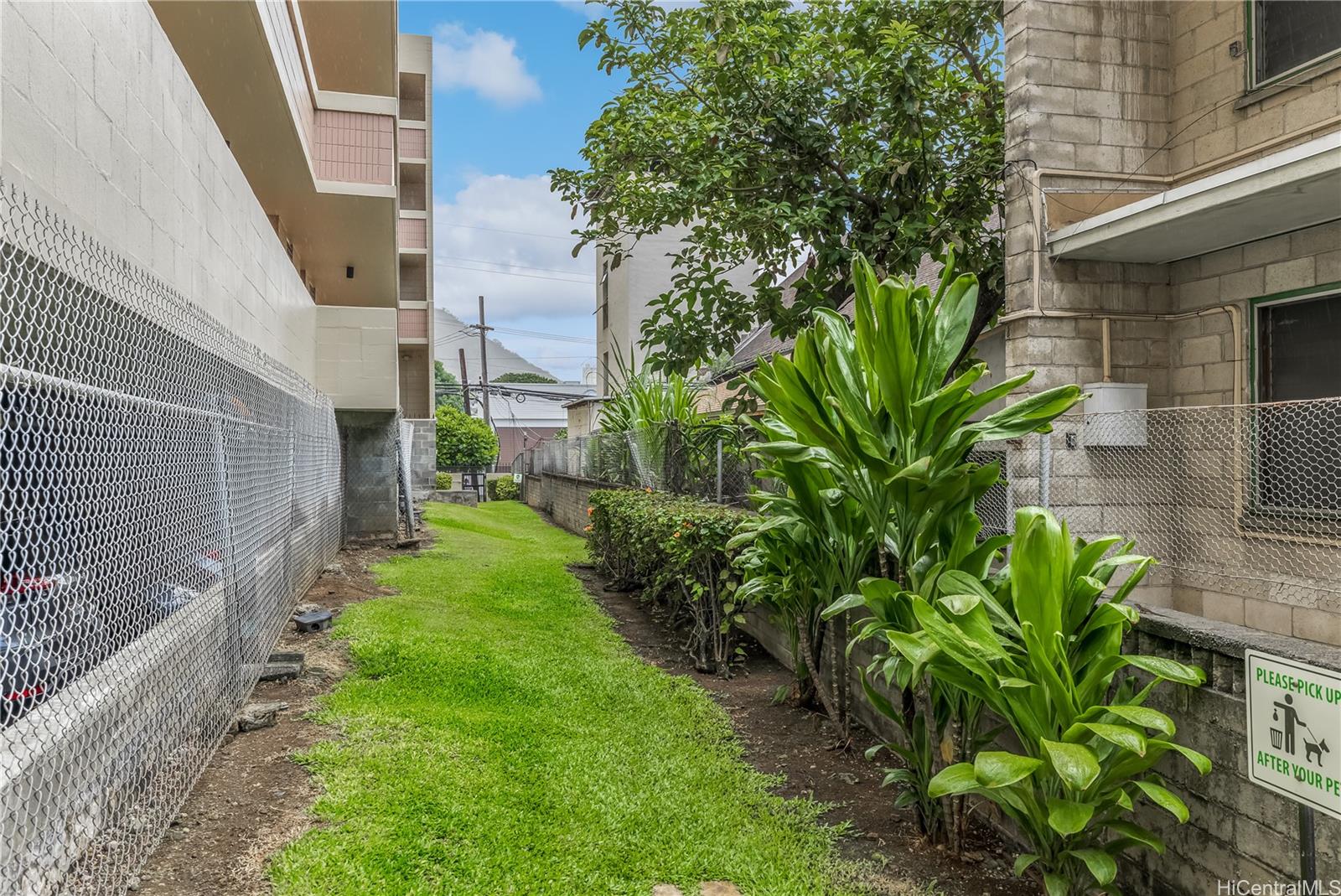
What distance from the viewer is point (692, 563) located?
21.3 ft

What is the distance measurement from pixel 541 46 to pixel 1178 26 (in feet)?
50.6

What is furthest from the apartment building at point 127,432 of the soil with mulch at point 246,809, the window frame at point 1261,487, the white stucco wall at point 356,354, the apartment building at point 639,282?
the apartment building at point 639,282

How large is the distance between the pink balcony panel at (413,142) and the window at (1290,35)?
2075 cm

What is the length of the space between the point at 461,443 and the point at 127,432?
94.0 feet

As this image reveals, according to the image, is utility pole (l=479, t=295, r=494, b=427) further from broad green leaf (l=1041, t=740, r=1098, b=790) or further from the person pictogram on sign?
the person pictogram on sign

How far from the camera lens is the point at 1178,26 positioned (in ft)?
21.2

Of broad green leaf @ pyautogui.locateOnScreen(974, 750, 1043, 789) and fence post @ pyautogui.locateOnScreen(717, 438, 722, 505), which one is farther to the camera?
fence post @ pyautogui.locateOnScreen(717, 438, 722, 505)

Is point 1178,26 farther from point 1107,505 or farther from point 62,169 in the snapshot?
point 62,169

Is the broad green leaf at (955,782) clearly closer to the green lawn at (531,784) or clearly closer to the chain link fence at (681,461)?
the green lawn at (531,784)

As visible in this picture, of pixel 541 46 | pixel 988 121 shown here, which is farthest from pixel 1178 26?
pixel 541 46

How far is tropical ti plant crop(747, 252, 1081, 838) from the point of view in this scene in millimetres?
3311

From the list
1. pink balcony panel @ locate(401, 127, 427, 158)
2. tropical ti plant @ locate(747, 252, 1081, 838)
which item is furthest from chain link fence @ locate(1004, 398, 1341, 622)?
pink balcony panel @ locate(401, 127, 427, 158)

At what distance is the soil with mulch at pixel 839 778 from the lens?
128 inches

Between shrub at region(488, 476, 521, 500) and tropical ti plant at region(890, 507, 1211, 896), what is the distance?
2685 centimetres
